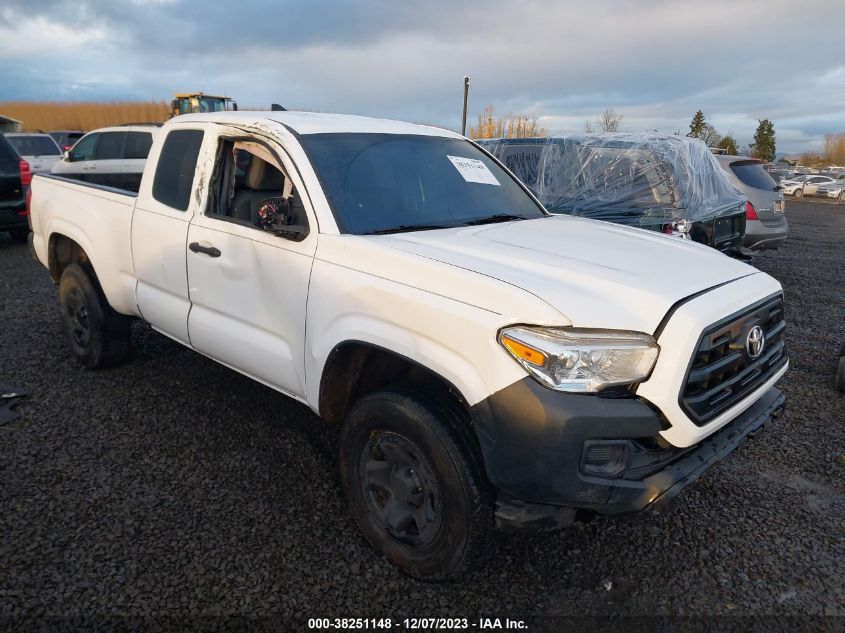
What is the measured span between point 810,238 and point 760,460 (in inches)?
517

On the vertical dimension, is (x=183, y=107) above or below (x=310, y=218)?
above

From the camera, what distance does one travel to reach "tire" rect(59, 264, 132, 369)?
444 cm

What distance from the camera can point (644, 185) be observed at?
20.9ft

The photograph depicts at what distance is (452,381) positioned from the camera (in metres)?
2.20

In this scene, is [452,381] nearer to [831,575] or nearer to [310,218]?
[310,218]

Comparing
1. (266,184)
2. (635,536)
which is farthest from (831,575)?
(266,184)

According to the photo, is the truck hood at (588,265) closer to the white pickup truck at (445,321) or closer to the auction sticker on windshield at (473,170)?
the white pickup truck at (445,321)

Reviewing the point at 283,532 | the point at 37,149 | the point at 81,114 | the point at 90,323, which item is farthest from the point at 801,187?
the point at 81,114

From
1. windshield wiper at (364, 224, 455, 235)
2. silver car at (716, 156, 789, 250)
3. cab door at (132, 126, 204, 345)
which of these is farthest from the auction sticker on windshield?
silver car at (716, 156, 789, 250)

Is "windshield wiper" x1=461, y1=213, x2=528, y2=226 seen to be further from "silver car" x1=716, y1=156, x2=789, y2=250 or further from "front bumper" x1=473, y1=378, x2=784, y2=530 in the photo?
"silver car" x1=716, y1=156, x2=789, y2=250

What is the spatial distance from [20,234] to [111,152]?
2.36 meters

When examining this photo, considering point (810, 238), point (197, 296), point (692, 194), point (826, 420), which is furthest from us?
point (810, 238)

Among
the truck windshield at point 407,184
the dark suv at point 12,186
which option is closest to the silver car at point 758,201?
the truck windshield at point 407,184

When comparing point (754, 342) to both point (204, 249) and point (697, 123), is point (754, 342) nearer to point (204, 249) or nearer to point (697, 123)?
point (204, 249)
